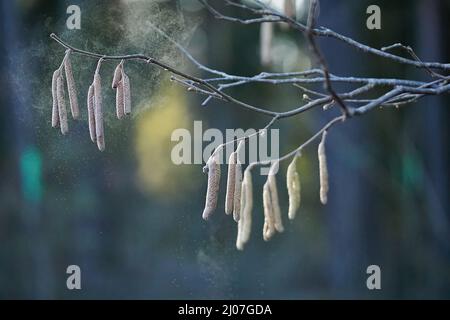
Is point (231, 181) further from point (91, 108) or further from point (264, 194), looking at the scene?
point (91, 108)

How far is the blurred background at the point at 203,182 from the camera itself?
9547 mm

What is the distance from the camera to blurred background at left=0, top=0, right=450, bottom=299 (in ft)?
31.3

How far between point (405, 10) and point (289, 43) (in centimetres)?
249

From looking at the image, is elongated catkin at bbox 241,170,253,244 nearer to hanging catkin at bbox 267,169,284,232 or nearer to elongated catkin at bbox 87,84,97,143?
hanging catkin at bbox 267,169,284,232

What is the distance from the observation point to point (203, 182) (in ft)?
45.8

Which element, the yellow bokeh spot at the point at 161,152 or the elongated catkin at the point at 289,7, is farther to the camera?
the yellow bokeh spot at the point at 161,152

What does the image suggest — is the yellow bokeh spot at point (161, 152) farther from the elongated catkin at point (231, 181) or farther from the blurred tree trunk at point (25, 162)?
the elongated catkin at point (231, 181)

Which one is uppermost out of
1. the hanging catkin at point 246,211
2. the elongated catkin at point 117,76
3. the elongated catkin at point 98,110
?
the elongated catkin at point 117,76

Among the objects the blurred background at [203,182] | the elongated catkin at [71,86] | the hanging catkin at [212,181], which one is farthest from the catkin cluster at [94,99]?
the blurred background at [203,182]

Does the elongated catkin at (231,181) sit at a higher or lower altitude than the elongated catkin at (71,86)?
lower

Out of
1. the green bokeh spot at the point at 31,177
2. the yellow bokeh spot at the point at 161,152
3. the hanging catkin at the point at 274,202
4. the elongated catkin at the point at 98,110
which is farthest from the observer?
the yellow bokeh spot at the point at 161,152

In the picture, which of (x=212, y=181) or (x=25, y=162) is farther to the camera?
(x=25, y=162)

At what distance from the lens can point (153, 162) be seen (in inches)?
610

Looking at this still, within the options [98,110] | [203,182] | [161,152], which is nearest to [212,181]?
[98,110]
